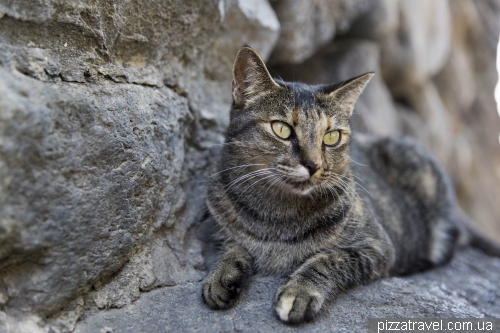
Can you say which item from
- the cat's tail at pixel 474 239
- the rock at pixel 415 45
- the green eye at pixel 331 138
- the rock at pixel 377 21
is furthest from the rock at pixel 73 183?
the rock at pixel 415 45

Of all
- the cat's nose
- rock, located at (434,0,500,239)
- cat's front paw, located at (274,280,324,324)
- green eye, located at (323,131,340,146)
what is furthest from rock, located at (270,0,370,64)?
rock, located at (434,0,500,239)

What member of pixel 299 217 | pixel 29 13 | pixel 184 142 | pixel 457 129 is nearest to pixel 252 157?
pixel 299 217

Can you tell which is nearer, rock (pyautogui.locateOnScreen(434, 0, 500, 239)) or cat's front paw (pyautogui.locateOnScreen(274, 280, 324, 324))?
cat's front paw (pyautogui.locateOnScreen(274, 280, 324, 324))

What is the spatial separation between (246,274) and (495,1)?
25.1 feet

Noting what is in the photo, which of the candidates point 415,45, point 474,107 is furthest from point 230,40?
point 474,107

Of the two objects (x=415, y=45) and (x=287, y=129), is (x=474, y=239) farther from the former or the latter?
(x=287, y=129)

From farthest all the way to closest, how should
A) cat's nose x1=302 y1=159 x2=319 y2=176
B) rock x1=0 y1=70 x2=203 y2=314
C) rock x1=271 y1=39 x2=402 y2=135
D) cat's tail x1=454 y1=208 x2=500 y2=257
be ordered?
rock x1=271 y1=39 x2=402 y2=135 < cat's tail x1=454 y1=208 x2=500 y2=257 < cat's nose x1=302 y1=159 x2=319 y2=176 < rock x1=0 y1=70 x2=203 y2=314

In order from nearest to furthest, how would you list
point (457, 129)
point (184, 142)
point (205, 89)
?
point (184, 142) < point (205, 89) < point (457, 129)

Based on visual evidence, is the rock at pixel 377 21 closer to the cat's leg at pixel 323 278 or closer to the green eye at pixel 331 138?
the green eye at pixel 331 138

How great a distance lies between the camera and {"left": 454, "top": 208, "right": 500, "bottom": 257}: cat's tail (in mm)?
4047

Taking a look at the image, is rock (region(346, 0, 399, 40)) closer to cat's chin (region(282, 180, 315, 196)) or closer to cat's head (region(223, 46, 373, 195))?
cat's head (region(223, 46, 373, 195))

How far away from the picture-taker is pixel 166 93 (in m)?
2.67

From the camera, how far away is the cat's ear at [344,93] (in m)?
2.57

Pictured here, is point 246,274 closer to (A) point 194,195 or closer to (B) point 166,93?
(A) point 194,195
